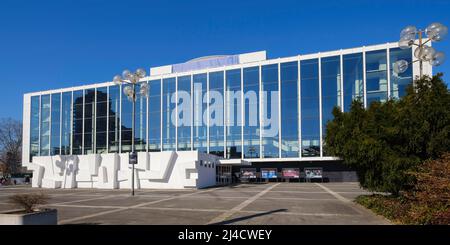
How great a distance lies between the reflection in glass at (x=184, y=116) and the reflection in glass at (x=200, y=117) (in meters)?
0.98

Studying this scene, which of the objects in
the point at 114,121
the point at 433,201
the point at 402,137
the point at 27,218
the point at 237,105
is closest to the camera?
the point at 27,218

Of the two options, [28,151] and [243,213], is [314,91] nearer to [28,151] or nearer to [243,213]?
[243,213]

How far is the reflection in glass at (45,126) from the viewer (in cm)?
6338

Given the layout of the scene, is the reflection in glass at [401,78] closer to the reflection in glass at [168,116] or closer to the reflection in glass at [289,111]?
the reflection in glass at [289,111]

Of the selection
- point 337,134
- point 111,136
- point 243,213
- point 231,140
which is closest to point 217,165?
point 231,140

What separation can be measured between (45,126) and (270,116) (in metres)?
40.5

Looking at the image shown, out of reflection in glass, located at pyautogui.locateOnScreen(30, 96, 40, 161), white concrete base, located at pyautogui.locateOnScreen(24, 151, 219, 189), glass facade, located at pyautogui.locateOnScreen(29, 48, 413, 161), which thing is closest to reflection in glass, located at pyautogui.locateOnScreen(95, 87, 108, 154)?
glass facade, located at pyautogui.locateOnScreen(29, 48, 413, 161)

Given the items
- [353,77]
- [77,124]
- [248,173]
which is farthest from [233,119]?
[77,124]

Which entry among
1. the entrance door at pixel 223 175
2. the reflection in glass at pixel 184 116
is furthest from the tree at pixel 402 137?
the reflection in glass at pixel 184 116

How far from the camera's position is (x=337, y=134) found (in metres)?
20.0

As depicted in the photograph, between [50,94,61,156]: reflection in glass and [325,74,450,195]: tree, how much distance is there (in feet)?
184

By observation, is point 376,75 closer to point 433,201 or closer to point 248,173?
point 248,173

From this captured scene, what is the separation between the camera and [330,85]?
48.0 meters
